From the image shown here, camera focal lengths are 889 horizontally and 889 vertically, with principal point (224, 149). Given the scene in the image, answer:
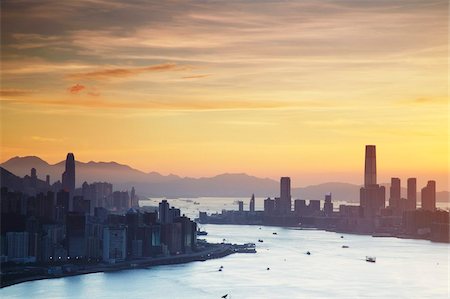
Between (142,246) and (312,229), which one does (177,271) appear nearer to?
(142,246)

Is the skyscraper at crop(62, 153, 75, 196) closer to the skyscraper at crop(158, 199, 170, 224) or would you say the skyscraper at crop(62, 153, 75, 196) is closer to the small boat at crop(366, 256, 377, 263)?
the skyscraper at crop(158, 199, 170, 224)

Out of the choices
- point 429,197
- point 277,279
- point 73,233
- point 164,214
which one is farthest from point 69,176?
point 429,197

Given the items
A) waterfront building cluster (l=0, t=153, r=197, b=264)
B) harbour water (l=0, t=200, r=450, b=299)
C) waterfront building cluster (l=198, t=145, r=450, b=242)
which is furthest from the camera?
waterfront building cluster (l=198, t=145, r=450, b=242)

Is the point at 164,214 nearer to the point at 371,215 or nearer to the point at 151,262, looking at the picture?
the point at 151,262

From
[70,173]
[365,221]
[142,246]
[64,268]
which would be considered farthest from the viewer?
[365,221]

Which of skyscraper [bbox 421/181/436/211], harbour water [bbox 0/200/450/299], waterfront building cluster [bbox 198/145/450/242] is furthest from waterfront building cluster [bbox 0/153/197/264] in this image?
skyscraper [bbox 421/181/436/211]

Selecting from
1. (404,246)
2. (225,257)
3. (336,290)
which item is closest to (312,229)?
(404,246)
